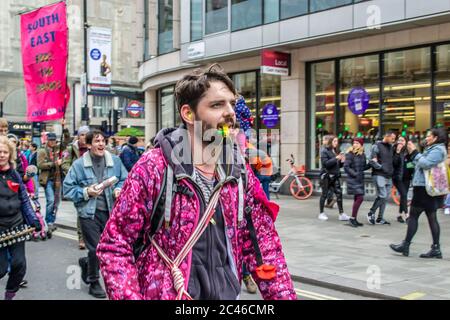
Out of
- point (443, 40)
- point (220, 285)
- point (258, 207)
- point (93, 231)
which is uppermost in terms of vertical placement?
point (443, 40)

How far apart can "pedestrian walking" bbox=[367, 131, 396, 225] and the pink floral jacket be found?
9.58 meters

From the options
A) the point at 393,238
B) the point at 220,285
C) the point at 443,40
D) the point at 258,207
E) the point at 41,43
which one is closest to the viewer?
the point at 220,285

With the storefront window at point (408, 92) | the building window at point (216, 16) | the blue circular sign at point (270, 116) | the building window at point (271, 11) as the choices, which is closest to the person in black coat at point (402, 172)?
the storefront window at point (408, 92)

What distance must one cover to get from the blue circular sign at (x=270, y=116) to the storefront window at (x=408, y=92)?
13.3 ft

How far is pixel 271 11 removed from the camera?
56.0 ft

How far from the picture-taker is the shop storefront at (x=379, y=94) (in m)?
14.7

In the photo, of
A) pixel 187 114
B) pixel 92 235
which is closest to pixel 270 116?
pixel 92 235

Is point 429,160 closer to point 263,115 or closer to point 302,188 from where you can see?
point 302,188

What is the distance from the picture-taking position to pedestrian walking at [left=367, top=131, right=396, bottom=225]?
11.5 metres

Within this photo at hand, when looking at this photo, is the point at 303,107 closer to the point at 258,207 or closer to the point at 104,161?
the point at 104,161

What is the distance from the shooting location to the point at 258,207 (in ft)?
8.12

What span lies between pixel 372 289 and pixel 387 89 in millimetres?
10487

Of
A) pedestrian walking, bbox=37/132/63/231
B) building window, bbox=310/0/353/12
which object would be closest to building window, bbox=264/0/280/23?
building window, bbox=310/0/353/12

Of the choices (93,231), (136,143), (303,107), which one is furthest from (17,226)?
(303,107)
